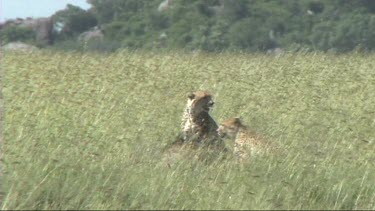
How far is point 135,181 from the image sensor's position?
5559mm

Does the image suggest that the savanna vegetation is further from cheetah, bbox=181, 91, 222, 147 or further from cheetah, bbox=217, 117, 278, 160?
cheetah, bbox=217, 117, 278, 160

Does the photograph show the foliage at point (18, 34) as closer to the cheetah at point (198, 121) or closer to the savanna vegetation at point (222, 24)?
the savanna vegetation at point (222, 24)

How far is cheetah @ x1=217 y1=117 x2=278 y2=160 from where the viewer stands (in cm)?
682

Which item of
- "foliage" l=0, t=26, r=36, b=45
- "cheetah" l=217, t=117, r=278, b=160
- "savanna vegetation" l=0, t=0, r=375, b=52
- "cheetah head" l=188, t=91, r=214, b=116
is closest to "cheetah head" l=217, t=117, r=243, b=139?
"cheetah" l=217, t=117, r=278, b=160

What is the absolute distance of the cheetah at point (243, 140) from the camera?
6.82 meters

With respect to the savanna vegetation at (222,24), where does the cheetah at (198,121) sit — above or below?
above

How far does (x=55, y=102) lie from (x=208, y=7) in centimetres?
1861

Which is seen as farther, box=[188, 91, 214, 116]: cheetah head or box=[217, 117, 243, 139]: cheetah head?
box=[188, 91, 214, 116]: cheetah head

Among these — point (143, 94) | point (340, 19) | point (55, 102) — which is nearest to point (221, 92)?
point (143, 94)

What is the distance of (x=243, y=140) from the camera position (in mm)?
7512

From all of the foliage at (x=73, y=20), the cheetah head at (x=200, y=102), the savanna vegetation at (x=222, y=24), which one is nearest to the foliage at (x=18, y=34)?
the savanna vegetation at (x=222, y=24)

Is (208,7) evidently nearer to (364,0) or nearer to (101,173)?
(364,0)

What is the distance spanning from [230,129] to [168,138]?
641mm

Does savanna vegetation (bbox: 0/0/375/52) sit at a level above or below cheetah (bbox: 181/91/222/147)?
below
